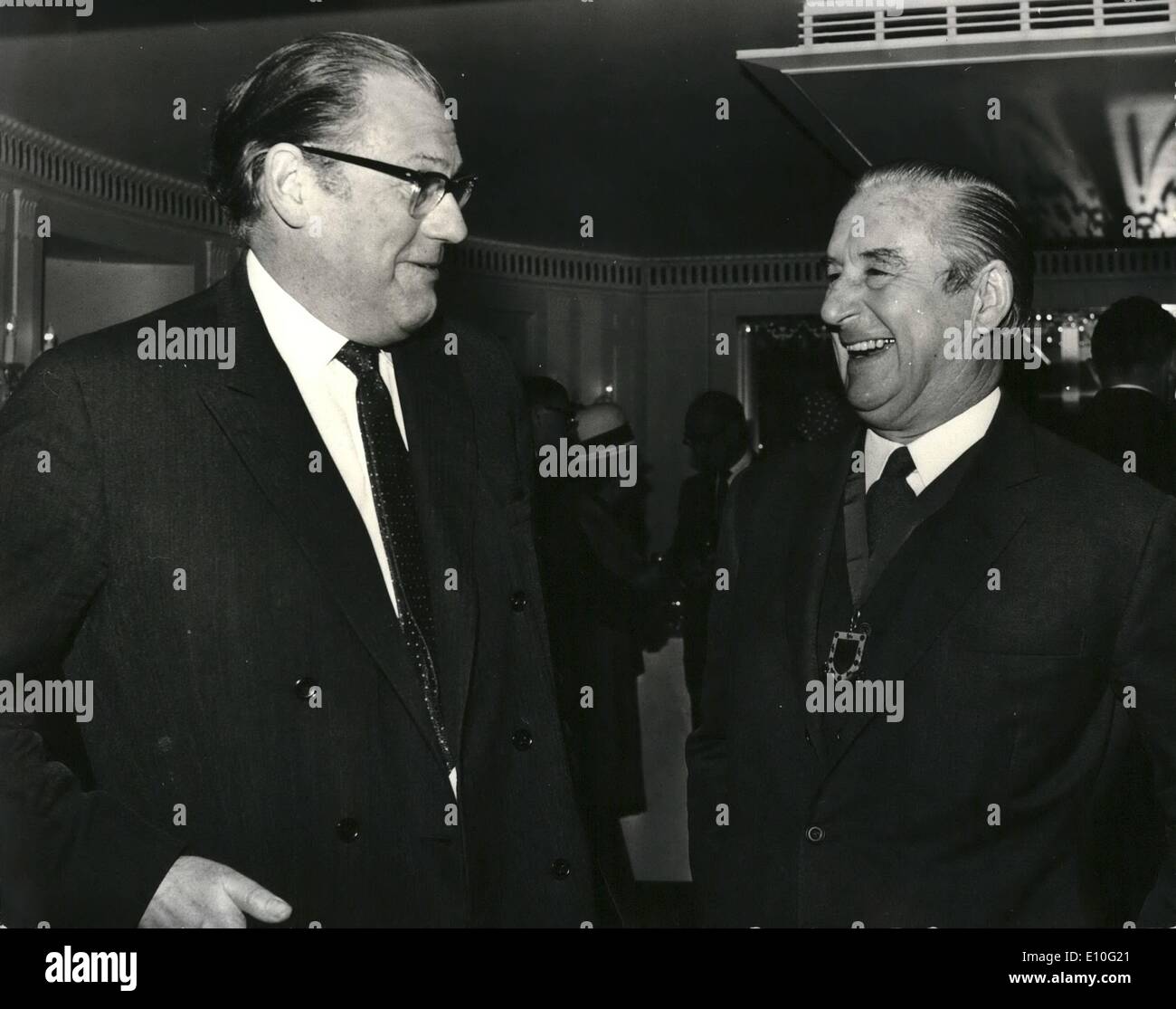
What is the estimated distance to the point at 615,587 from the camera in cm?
339

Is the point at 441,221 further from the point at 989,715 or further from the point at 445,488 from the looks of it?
the point at 989,715

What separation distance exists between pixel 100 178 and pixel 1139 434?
5.28m

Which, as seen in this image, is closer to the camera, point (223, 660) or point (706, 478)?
point (223, 660)

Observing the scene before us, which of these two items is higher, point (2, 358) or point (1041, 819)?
point (2, 358)

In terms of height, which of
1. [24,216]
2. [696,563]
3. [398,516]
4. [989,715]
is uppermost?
[24,216]

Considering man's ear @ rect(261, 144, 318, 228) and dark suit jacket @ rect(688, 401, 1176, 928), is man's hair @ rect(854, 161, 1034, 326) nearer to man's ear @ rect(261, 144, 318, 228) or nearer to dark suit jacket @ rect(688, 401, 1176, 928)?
dark suit jacket @ rect(688, 401, 1176, 928)

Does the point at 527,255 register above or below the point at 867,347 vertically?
above

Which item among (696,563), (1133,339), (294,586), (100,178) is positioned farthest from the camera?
(100,178)

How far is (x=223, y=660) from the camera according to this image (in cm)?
139

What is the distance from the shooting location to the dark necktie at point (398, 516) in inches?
57.1

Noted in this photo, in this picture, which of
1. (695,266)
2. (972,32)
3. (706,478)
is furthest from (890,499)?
(695,266)
